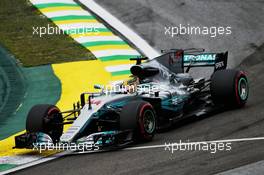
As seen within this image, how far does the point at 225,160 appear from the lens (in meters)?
10.8

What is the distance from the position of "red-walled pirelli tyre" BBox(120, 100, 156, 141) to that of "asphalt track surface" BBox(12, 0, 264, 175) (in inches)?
9.8

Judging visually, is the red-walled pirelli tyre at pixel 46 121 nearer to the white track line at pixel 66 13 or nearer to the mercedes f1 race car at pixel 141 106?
the mercedes f1 race car at pixel 141 106

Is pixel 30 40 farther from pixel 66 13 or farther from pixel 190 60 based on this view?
pixel 190 60

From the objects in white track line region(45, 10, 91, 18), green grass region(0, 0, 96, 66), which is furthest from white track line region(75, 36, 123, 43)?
white track line region(45, 10, 91, 18)

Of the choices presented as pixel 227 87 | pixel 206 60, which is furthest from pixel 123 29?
pixel 227 87

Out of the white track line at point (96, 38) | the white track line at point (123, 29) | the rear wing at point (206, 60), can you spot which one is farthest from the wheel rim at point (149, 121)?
the white track line at point (96, 38)

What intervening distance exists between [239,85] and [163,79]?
5.19ft

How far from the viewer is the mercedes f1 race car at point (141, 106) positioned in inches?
484

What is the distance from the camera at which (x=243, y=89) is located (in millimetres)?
14742

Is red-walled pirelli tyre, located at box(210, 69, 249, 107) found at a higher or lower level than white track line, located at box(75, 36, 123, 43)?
lower

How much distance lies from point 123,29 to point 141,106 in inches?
352

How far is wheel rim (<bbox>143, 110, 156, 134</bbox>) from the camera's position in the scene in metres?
12.6

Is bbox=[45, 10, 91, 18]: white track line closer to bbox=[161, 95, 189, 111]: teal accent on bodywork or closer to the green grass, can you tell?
the green grass

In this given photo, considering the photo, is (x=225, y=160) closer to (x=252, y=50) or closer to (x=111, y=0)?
(x=252, y=50)
